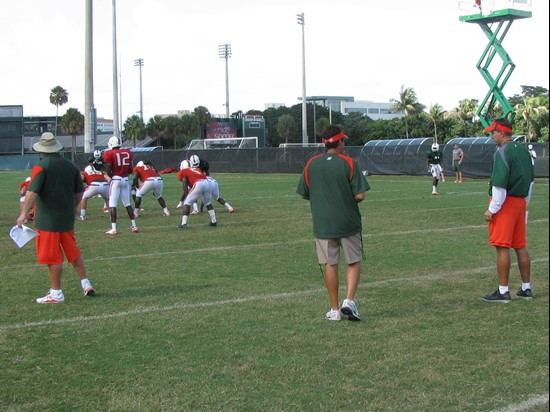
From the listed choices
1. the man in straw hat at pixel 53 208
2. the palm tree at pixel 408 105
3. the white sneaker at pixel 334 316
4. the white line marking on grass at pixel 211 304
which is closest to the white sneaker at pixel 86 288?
the man in straw hat at pixel 53 208

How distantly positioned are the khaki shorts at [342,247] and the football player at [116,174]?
30.9 feet

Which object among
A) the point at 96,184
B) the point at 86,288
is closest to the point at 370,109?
the point at 96,184

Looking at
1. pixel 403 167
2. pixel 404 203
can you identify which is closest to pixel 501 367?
pixel 404 203

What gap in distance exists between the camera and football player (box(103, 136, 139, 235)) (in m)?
16.0

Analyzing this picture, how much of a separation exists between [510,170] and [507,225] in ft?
2.04

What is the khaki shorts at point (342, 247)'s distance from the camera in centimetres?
725

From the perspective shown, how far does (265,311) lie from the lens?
796 centimetres

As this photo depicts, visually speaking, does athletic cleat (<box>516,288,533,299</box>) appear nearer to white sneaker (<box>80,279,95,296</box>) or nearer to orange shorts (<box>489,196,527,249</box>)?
orange shorts (<box>489,196,527,249</box>)

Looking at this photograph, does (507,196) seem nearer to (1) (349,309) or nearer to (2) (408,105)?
(1) (349,309)

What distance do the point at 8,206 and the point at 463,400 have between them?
2182cm

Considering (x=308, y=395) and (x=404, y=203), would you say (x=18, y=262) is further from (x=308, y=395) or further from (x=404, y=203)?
(x=404, y=203)

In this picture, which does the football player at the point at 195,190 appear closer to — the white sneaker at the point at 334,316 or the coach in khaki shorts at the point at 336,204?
the white sneaker at the point at 334,316

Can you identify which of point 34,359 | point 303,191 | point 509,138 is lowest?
point 34,359

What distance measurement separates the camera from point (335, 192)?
712 centimetres
